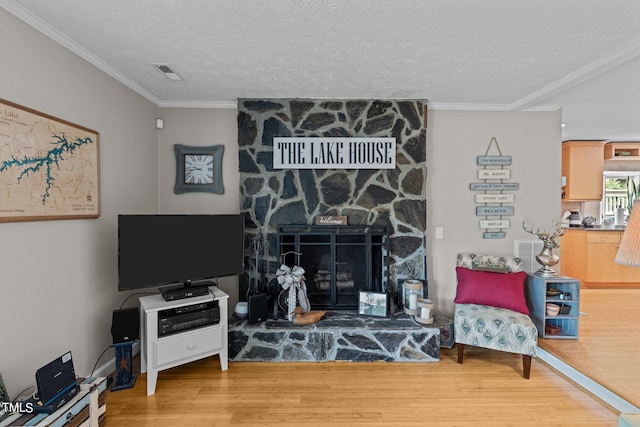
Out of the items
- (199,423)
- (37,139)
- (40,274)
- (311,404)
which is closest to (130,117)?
(37,139)

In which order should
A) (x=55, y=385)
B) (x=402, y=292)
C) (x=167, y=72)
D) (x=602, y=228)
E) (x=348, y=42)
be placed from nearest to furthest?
1. (x=55, y=385)
2. (x=348, y=42)
3. (x=167, y=72)
4. (x=402, y=292)
5. (x=602, y=228)

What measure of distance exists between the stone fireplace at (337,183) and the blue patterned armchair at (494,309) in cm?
50

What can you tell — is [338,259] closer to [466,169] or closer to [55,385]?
[466,169]

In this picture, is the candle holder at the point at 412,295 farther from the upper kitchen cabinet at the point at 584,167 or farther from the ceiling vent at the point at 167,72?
the upper kitchen cabinet at the point at 584,167

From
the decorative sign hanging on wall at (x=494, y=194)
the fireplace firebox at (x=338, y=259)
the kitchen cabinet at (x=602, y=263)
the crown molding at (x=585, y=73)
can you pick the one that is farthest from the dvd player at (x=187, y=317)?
the kitchen cabinet at (x=602, y=263)

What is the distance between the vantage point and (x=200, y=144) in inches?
133

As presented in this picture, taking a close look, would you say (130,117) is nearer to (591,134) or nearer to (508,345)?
(508,345)

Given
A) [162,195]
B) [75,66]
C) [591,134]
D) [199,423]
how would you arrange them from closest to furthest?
[199,423], [75,66], [162,195], [591,134]

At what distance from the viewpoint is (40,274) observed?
78.4 inches

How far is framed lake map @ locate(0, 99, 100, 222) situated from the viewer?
178cm

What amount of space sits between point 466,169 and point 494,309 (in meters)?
1.47

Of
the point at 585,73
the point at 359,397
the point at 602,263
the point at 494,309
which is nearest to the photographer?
the point at 359,397

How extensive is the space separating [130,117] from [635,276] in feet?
23.5

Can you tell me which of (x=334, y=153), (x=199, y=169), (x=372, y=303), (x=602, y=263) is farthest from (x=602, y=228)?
(x=199, y=169)
